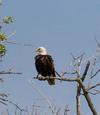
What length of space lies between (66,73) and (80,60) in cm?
25

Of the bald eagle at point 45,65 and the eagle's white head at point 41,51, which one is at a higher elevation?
the eagle's white head at point 41,51

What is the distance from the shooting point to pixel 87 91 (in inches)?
262

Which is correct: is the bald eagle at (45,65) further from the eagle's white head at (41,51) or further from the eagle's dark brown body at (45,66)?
the eagle's white head at (41,51)

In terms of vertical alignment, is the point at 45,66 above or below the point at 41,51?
below

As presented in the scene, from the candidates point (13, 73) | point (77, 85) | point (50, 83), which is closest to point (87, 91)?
point (77, 85)

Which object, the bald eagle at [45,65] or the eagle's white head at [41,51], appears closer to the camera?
the bald eagle at [45,65]

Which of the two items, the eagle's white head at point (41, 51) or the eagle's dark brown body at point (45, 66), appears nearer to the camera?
the eagle's dark brown body at point (45, 66)

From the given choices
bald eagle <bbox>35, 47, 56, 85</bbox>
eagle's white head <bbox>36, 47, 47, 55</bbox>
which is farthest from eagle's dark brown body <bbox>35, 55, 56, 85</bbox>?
eagle's white head <bbox>36, 47, 47, 55</bbox>

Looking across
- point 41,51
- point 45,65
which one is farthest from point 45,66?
point 41,51

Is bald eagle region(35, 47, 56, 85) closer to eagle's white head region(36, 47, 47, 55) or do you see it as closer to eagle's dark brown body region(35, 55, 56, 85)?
eagle's dark brown body region(35, 55, 56, 85)

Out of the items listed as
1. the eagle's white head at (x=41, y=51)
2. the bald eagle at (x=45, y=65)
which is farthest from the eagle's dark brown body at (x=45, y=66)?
the eagle's white head at (x=41, y=51)

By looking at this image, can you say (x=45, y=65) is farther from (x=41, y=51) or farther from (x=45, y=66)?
(x=41, y=51)

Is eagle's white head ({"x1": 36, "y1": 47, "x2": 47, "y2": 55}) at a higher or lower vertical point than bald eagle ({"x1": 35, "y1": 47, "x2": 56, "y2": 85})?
higher

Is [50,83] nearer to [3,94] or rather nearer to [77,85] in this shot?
[3,94]
